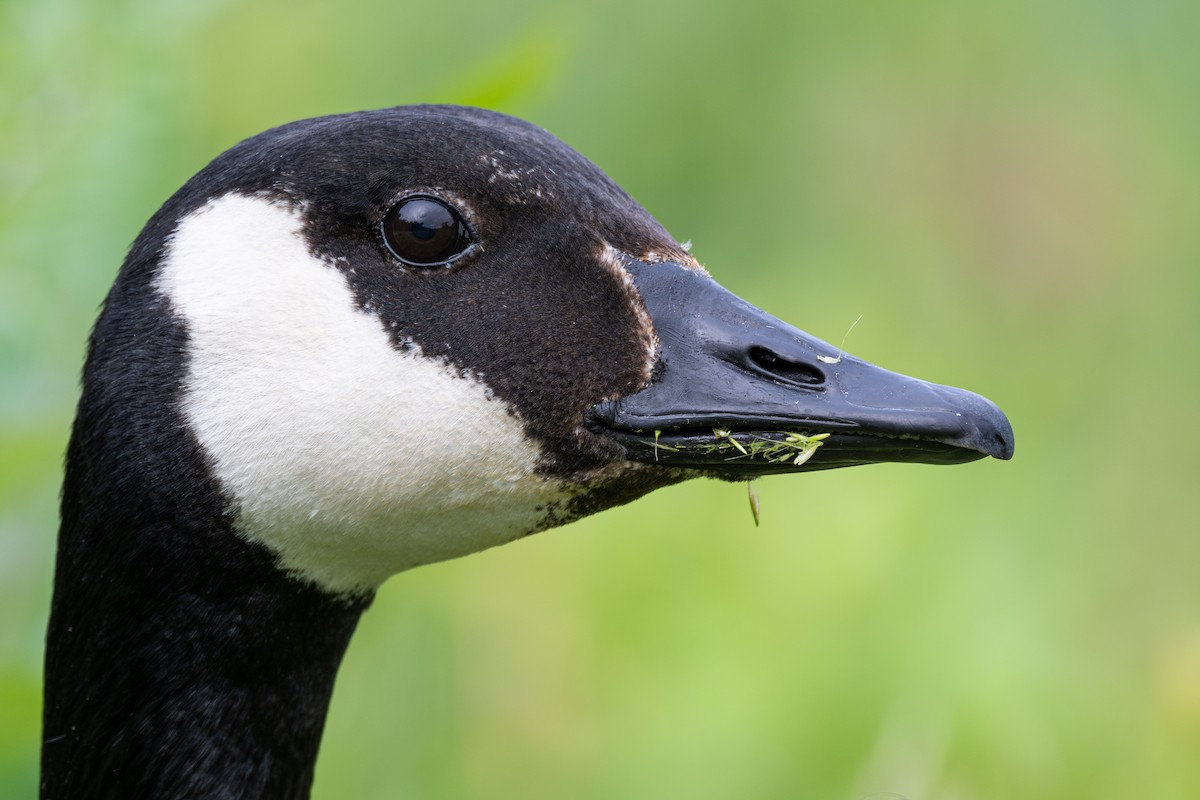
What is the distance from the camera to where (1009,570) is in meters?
4.28

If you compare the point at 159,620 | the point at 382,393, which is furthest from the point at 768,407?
the point at 159,620

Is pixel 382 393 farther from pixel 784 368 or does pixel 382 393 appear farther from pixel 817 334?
pixel 817 334

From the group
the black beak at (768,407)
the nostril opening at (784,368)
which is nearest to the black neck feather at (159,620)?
the black beak at (768,407)

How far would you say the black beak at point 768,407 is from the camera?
1.96 meters

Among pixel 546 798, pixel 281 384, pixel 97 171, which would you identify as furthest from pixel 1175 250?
pixel 281 384

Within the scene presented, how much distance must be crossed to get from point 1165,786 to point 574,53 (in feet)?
11.0

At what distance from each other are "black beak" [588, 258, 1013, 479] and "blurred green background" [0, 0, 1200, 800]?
2.43 feet

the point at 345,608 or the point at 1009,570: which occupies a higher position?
the point at 1009,570

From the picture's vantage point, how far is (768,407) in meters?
1.99

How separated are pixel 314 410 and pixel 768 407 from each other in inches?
24.0

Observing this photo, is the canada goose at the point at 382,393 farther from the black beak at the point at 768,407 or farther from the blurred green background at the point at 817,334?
the blurred green background at the point at 817,334

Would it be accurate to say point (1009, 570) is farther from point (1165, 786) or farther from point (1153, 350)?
point (1153, 350)

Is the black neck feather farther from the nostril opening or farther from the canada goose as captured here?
the nostril opening

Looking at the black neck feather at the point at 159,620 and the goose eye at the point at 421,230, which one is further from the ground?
the goose eye at the point at 421,230
